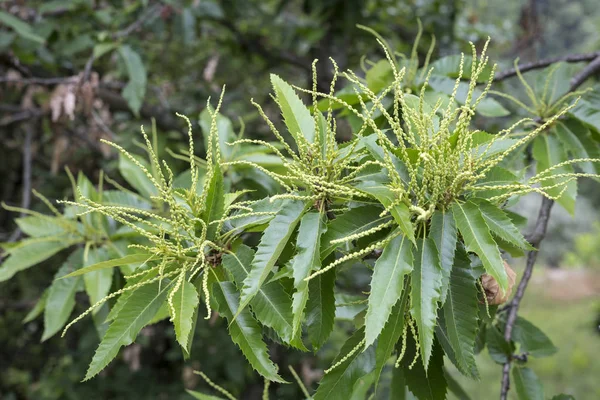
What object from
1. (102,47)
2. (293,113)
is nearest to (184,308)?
(293,113)

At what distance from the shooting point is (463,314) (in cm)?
107

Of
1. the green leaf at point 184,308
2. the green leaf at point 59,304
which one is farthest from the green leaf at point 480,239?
the green leaf at point 59,304

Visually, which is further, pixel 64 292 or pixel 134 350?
pixel 134 350

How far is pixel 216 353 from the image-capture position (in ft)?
10.7

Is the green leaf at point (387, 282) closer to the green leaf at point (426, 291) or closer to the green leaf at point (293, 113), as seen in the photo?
the green leaf at point (426, 291)

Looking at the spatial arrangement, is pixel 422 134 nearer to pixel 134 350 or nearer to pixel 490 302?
pixel 490 302

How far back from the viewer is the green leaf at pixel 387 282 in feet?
3.06

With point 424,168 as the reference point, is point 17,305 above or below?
below

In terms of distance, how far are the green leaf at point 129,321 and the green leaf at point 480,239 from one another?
0.57m

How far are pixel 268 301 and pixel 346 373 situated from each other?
0.83 feet

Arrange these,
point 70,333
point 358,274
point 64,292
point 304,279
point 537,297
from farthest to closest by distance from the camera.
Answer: point 537,297, point 70,333, point 358,274, point 64,292, point 304,279

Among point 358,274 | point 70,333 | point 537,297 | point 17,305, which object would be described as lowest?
point 537,297

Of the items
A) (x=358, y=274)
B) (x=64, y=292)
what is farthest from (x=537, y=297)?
(x=64, y=292)

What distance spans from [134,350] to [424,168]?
2.55m
